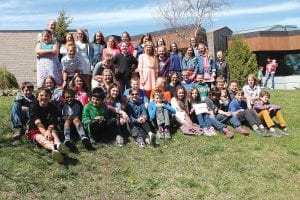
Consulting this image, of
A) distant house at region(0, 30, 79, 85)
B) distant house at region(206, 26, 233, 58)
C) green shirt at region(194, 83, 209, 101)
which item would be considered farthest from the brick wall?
green shirt at region(194, 83, 209, 101)

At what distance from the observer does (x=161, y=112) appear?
9.86 meters

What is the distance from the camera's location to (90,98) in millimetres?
9312

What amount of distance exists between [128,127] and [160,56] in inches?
91.1

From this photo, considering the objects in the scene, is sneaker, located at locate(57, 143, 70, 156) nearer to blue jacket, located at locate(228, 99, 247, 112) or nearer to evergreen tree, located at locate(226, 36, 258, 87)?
blue jacket, located at locate(228, 99, 247, 112)

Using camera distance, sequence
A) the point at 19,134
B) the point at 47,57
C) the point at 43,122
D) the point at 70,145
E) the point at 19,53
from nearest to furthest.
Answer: the point at 70,145 < the point at 43,122 < the point at 19,134 < the point at 47,57 < the point at 19,53

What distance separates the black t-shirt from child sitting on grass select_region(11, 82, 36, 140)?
0.24 meters

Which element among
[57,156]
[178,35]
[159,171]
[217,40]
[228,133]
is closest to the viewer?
[57,156]

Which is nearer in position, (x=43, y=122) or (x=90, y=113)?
(x=43, y=122)

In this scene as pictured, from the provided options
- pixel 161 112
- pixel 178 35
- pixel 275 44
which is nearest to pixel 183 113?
pixel 161 112

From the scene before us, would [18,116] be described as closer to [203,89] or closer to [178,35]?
[203,89]

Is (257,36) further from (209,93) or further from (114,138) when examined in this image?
(114,138)

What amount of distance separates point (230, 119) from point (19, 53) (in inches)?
728

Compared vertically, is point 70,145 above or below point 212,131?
above

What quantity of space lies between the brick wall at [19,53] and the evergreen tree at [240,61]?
10.4 metres
